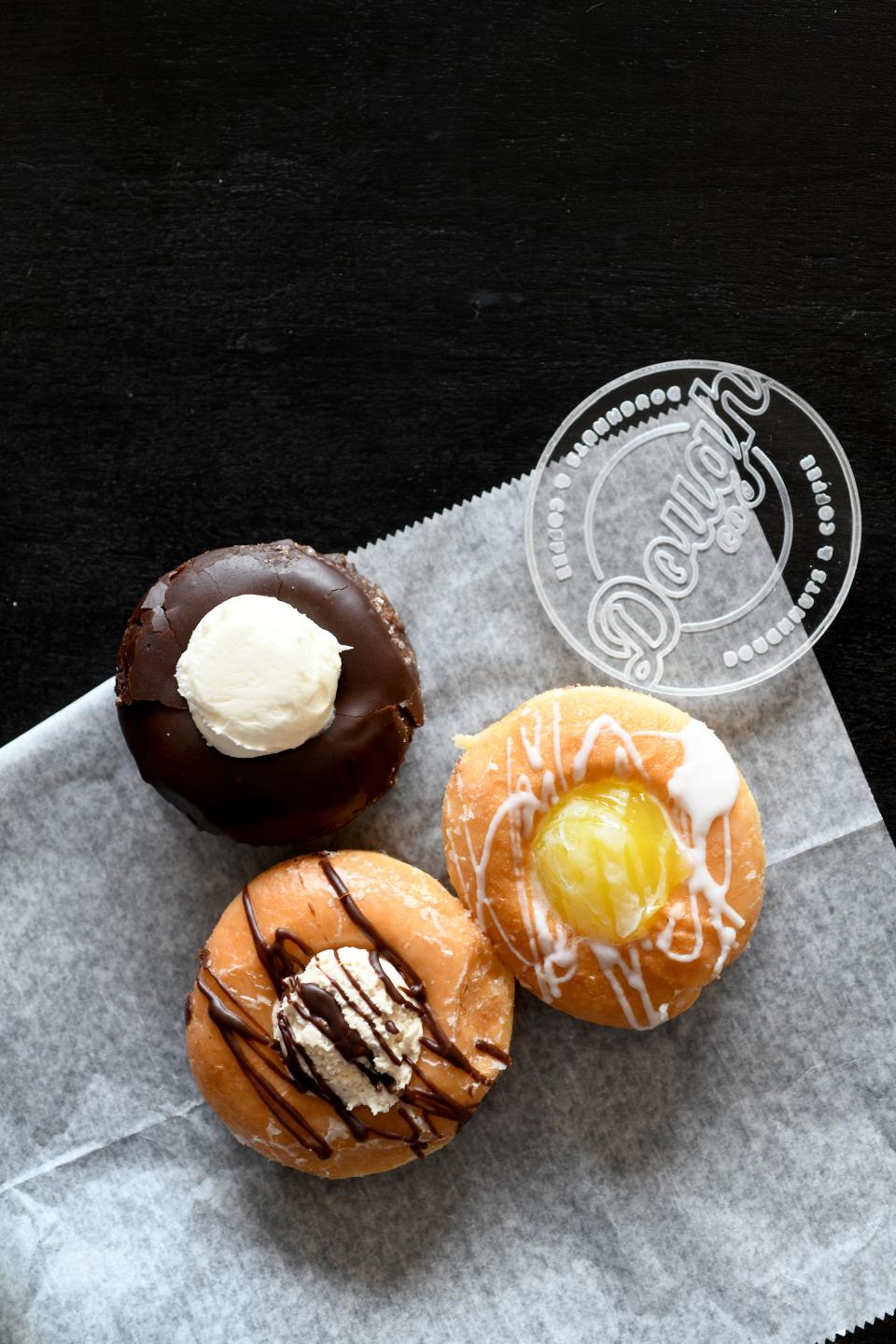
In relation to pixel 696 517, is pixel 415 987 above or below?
below

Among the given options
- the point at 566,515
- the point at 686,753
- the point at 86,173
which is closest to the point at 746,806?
the point at 686,753

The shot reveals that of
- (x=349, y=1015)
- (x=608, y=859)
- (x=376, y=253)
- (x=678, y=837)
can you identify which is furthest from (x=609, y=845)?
(x=376, y=253)

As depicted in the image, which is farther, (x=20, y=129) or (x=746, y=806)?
(x=20, y=129)

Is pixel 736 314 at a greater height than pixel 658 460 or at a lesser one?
greater

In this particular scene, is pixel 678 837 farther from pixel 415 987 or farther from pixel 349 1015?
pixel 349 1015

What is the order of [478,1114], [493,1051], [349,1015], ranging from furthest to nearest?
1. [478,1114]
2. [493,1051]
3. [349,1015]

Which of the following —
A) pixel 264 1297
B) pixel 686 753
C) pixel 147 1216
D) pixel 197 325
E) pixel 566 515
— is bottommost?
pixel 264 1297

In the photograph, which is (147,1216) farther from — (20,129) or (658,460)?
(20,129)

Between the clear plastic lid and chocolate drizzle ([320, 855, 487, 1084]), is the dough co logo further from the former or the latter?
chocolate drizzle ([320, 855, 487, 1084])
